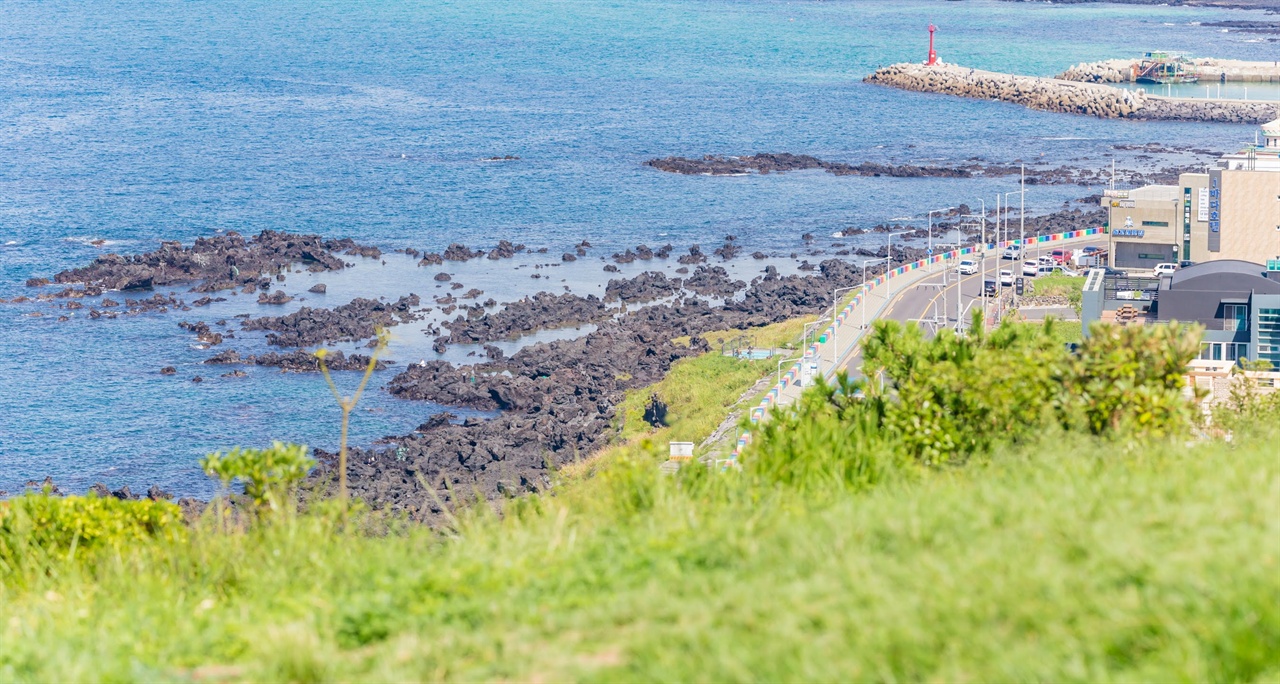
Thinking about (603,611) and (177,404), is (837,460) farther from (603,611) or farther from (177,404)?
(177,404)

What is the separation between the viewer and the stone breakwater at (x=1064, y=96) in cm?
11412

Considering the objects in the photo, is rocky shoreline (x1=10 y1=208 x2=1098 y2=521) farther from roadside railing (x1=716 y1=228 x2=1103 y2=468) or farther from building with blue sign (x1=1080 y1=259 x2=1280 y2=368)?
building with blue sign (x1=1080 y1=259 x2=1280 y2=368)

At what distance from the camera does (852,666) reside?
736cm

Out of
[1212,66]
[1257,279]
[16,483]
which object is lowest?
[16,483]

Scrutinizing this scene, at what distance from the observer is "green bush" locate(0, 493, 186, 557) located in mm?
13109

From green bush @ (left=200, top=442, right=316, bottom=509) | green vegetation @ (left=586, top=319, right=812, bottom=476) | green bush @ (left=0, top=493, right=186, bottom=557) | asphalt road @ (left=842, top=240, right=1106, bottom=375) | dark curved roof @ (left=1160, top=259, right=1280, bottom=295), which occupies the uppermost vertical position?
green bush @ (left=200, top=442, right=316, bottom=509)

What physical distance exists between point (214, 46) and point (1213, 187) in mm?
147119

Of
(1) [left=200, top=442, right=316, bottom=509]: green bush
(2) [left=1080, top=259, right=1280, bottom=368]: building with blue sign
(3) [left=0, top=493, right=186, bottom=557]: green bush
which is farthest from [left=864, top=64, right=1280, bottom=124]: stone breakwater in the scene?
(3) [left=0, top=493, right=186, bottom=557]: green bush

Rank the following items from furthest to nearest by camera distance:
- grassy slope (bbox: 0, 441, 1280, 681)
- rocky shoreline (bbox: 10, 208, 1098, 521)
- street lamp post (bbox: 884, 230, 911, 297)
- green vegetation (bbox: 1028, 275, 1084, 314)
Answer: street lamp post (bbox: 884, 230, 911, 297)
green vegetation (bbox: 1028, 275, 1084, 314)
rocky shoreline (bbox: 10, 208, 1098, 521)
grassy slope (bbox: 0, 441, 1280, 681)

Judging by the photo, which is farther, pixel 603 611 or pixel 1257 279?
pixel 1257 279

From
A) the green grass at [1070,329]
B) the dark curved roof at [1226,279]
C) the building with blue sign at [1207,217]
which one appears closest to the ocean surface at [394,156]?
the building with blue sign at [1207,217]

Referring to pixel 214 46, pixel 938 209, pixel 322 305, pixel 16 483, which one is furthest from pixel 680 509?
pixel 214 46

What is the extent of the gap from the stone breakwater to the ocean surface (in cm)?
355

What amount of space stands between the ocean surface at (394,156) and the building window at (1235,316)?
25469 mm
